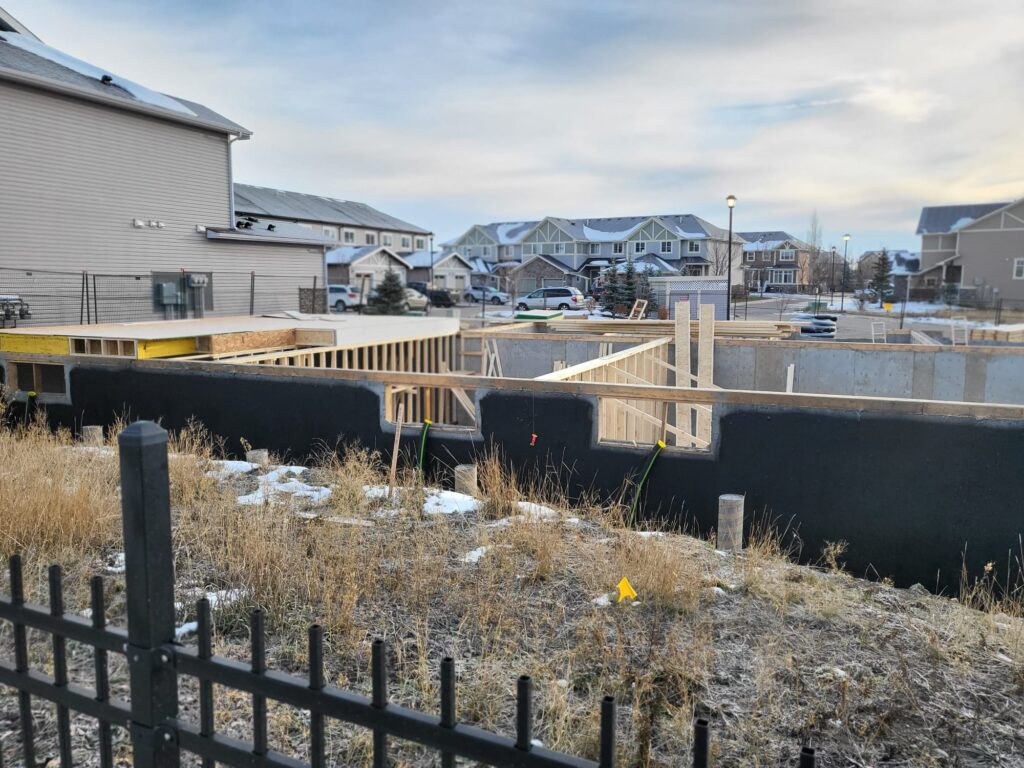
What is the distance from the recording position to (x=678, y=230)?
1739 centimetres

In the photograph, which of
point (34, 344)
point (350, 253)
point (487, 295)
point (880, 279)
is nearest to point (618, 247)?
point (34, 344)

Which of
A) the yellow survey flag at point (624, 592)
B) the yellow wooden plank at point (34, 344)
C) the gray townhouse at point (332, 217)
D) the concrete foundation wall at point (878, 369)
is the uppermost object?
the gray townhouse at point (332, 217)

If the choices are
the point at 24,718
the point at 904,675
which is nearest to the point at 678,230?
the point at 904,675

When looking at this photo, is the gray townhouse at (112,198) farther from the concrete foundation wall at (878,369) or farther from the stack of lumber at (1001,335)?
the stack of lumber at (1001,335)

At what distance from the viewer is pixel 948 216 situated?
66688mm

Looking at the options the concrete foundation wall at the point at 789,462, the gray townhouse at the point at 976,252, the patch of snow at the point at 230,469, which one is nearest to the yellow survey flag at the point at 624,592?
the concrete foundation wall at the point at 789,462

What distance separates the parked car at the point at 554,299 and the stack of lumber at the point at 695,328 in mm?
779

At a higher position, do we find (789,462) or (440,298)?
(440,298)

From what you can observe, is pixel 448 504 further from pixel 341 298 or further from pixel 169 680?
pixel 341 298

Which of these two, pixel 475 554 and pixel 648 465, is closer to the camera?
pixel 475 554

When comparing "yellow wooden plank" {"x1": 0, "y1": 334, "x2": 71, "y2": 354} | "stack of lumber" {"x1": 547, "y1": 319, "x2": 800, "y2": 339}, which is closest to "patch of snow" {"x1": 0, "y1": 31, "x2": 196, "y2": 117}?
"yellow wooden plank" {"x1": 0, "y1": 334, "x2": 71, "y2": 354}

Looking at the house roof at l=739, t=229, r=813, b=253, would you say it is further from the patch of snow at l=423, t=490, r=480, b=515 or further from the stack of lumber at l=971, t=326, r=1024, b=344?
the patch of snow at l=423, t=490, r=480, b=515

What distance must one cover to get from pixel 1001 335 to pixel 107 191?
27.4 metres

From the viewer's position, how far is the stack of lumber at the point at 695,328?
1947cm
